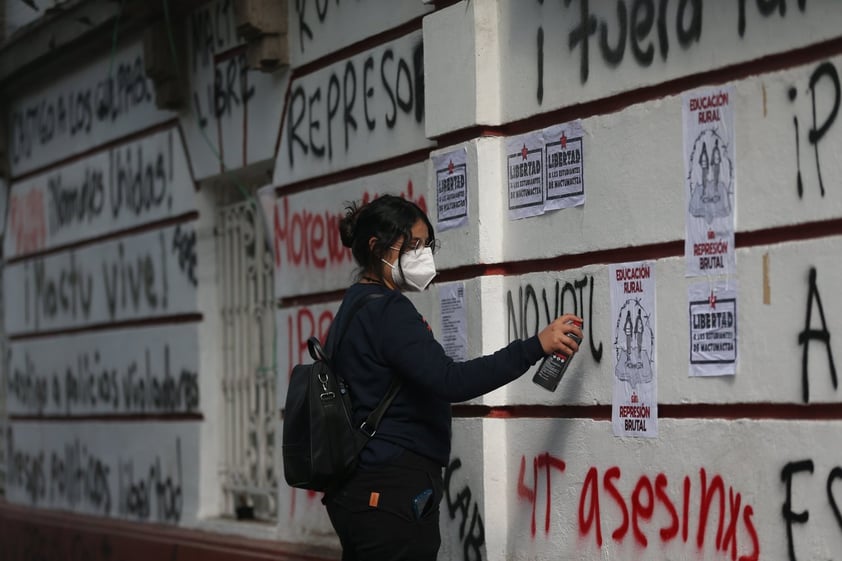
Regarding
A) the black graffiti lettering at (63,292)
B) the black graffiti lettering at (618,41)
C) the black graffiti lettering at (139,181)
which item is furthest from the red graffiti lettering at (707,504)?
the black graffiti lettering at (63,292)

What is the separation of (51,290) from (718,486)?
280 inches

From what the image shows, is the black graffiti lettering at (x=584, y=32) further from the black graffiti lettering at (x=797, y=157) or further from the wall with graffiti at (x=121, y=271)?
the wall with graffiti at (x=121, y=271)

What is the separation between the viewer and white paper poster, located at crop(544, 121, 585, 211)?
230 inches

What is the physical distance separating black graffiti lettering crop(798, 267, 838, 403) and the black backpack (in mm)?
1274

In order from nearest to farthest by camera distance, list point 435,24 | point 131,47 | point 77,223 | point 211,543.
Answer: point 435,24
point 211,543
point 131,47
point 77,223

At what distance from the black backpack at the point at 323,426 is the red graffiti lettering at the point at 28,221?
6766 millimetres

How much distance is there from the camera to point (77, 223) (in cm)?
1072

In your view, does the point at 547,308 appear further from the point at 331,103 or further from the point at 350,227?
the point at 331,103

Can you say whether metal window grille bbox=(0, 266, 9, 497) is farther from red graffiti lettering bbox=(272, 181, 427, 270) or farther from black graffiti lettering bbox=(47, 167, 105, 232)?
red graffiti lettering bbox=(272, 181, 427, 270)

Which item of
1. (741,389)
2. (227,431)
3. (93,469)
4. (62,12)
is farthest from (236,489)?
(741,389)

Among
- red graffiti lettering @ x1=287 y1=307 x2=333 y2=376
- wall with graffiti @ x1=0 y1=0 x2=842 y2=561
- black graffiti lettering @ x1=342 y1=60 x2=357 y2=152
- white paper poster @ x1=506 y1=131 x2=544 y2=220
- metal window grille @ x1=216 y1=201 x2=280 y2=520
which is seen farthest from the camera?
metal window grille @ x1=216 y1=201 x2=280 y2=520

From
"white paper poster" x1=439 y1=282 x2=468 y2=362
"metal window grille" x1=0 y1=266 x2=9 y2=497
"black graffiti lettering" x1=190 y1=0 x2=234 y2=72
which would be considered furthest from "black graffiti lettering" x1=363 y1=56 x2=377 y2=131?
"metal window grille" x1=0 y1=266 x2=9 y2=497

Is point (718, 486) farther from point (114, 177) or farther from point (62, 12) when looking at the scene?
point (62, 12)

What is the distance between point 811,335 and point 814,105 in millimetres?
709
